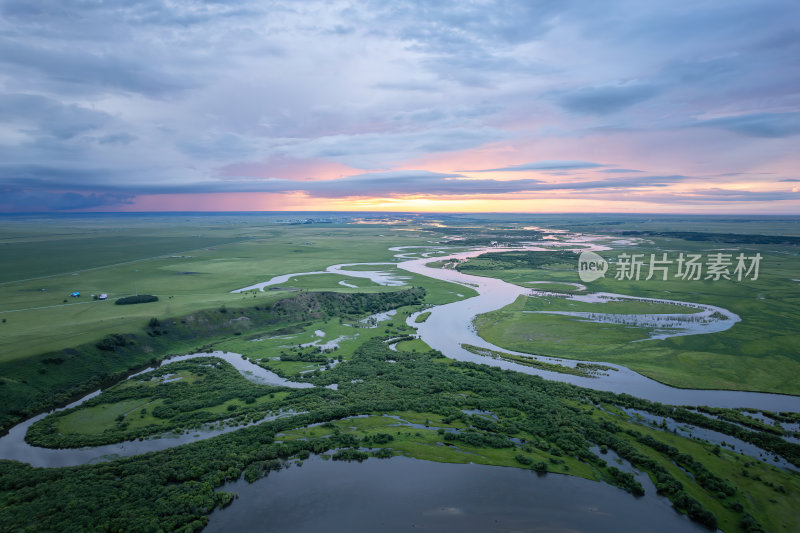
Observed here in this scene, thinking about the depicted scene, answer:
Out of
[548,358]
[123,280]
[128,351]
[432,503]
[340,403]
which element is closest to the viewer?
[432,503]

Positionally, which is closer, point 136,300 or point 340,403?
point 340,403

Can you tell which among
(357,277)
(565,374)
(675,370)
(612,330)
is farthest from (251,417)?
(357,277)

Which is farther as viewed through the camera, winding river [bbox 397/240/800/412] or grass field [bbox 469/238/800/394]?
grass field [bbox 469/238/800/394]

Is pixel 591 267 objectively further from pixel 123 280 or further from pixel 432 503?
pixel 123 280

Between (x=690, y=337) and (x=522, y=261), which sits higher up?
(x=522, y=261)

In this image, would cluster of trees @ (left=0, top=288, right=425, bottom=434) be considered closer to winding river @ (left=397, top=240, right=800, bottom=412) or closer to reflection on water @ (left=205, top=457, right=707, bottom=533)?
winding river @ (left=397, top=240, right=800, bottom=412)

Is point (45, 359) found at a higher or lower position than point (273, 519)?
higher

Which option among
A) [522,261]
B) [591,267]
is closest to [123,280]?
[522,261]

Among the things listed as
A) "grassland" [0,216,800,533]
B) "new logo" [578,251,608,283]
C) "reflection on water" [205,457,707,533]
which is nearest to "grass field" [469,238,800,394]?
"grassland" [0,216,800,533]

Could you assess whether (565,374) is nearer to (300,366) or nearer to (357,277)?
(300,366)
